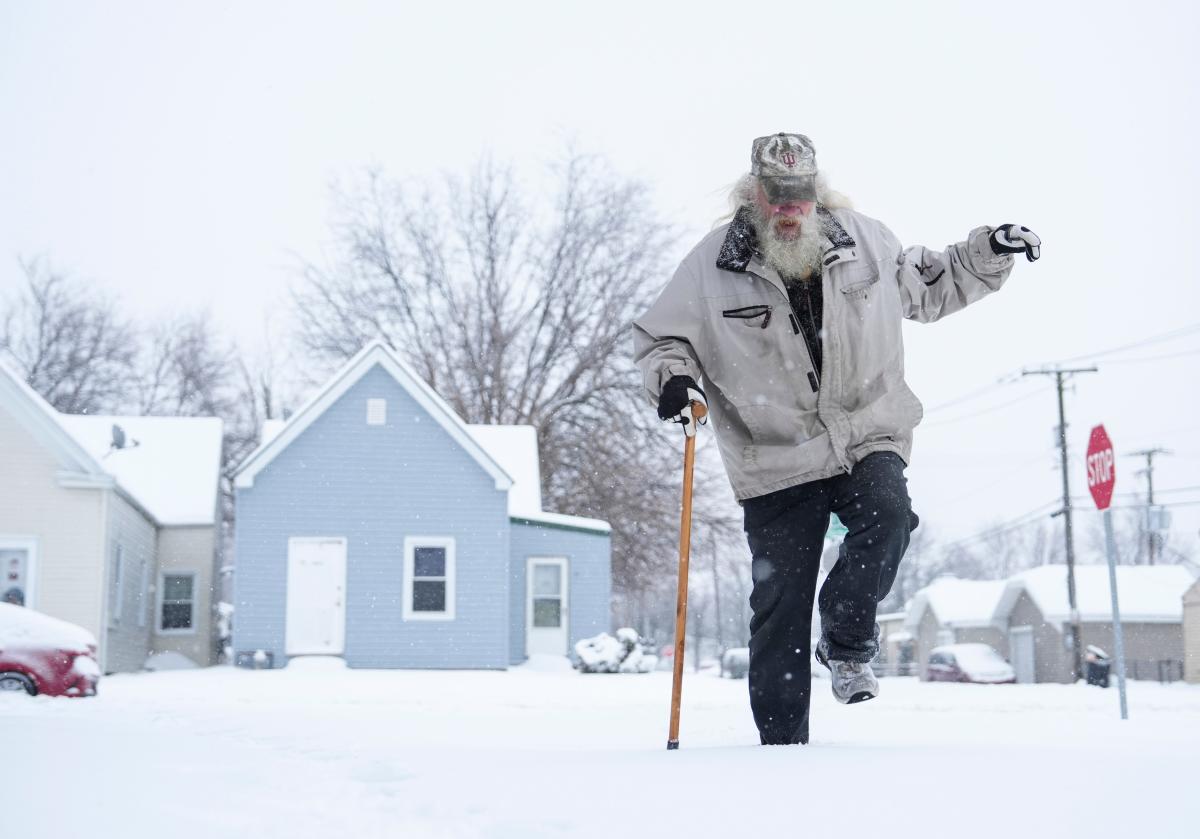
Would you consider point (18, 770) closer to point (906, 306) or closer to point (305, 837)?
point (305, 837)

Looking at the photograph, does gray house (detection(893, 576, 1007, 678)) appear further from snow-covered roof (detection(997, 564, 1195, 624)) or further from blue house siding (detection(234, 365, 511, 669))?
blue house siding (detection(234, 365, 511, 669))

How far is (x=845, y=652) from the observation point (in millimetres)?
3975

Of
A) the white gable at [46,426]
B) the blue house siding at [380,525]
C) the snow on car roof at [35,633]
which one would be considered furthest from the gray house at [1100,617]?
the snow on car roof at [35,633]

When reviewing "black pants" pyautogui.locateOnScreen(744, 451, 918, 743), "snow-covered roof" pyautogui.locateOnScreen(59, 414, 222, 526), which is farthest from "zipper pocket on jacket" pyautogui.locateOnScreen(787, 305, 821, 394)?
"snow-covered roof" pyautogui.locateOnScreen(59, 414, 222, 526)

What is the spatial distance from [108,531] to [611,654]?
750 centimetres

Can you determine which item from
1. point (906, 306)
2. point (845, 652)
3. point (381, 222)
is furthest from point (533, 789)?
point (381, 222)

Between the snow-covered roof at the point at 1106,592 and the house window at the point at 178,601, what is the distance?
27.5 metres

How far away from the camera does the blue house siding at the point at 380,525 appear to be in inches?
754

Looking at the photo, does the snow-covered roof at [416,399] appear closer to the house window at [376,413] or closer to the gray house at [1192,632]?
the house window at [376,413]

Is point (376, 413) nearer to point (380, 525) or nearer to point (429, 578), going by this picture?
point (380, 525)

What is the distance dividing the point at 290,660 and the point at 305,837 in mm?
A: 17280

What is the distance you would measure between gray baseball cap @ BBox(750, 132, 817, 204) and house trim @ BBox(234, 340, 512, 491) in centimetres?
1558

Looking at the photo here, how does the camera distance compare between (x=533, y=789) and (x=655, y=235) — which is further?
(x=655, y=235)

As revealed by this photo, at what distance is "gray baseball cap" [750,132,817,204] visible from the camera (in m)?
4.14
